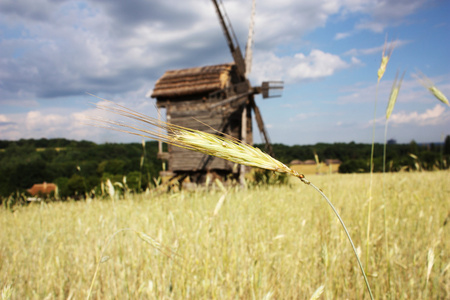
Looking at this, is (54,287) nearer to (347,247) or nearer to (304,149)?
(347,247)

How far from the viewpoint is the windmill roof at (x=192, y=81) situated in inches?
414

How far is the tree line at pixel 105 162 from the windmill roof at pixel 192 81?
242 cm

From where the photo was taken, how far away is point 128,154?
15578mm

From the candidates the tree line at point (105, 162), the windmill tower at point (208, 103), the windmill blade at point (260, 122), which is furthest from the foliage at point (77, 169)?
the windmill blade at point (260, 122)

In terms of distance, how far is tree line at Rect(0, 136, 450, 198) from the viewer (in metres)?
10.3

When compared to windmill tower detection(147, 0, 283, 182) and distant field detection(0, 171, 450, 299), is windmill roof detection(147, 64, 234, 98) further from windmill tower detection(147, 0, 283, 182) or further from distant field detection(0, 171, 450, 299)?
distant field detection(0, 171, 450, 299)

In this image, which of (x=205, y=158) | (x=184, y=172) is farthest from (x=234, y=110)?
(x=184, y=172)

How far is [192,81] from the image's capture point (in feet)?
36.0

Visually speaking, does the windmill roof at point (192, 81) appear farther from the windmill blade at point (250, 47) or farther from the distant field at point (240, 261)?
the distant field at point (240, 261)

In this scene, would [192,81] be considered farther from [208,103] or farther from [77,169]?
[77,169]

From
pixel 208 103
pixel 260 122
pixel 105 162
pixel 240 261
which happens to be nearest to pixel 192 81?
pixel 208 103

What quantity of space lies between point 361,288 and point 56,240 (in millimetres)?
3415

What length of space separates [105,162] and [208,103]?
559 centimetres

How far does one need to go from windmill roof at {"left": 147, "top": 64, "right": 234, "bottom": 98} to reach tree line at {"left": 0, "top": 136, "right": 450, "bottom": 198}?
7.94ft
